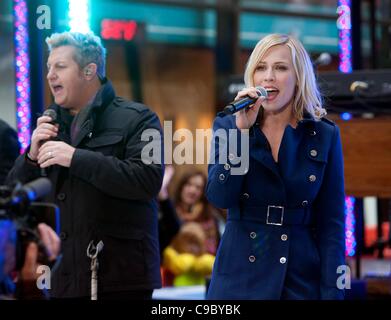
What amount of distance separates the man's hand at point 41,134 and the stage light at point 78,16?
0.97ft

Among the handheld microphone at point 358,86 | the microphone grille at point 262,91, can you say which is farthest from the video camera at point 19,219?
the handheld microphone at point 358,86

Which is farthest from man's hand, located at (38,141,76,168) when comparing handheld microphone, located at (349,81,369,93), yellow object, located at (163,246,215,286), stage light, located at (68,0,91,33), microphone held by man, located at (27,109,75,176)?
yellow object, located at (163,246,215,286)

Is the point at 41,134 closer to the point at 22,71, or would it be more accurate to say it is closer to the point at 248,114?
the point at 22,71

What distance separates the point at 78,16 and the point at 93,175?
52 centimetres

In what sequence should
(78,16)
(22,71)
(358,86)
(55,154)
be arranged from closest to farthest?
(55,154)
(78,16)
(22,71)
(358,86)

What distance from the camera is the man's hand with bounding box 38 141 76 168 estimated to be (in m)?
2.64

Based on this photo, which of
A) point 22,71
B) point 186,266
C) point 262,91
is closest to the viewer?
point 262,91

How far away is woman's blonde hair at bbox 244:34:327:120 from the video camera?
2.19 feet

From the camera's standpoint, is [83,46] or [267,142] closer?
[267,142]

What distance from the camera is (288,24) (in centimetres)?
834

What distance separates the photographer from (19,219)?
94.8 inches

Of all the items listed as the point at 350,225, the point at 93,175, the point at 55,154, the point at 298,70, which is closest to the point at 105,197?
the point at 93,175

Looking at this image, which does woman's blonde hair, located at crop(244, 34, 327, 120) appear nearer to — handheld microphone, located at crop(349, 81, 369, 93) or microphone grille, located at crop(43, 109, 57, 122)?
microphone grille, located at crop(43, 109, 57, 122)

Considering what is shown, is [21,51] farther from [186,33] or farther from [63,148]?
[186,33]
